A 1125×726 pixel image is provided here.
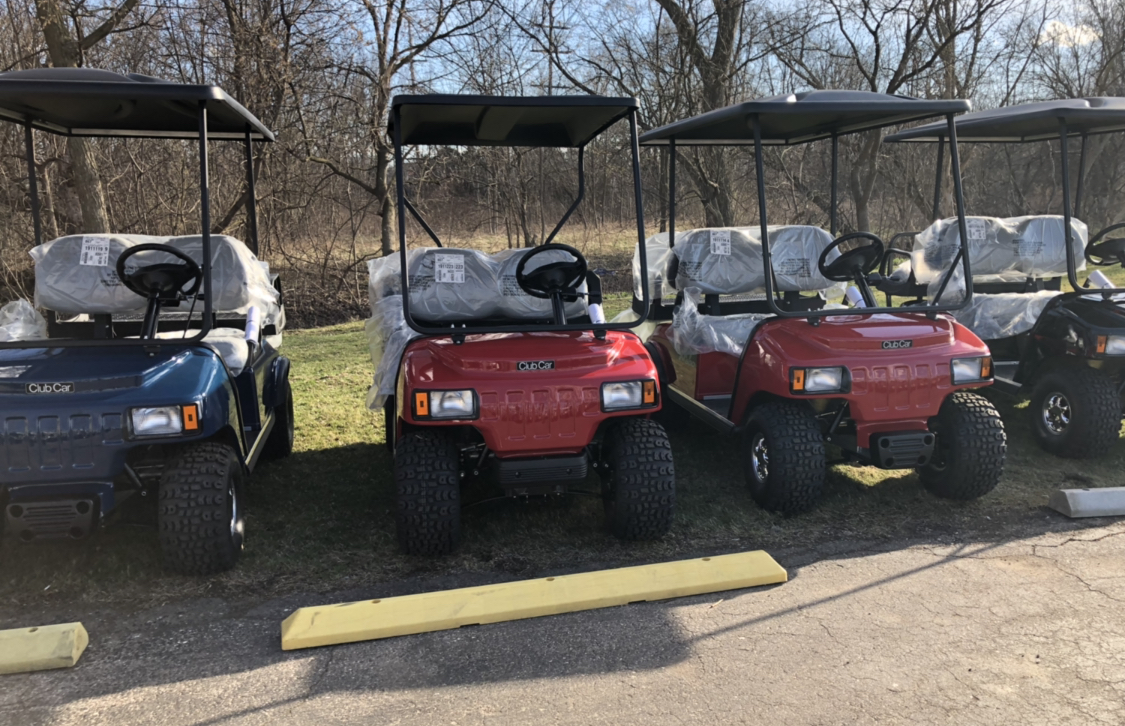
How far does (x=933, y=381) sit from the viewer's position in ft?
13.6

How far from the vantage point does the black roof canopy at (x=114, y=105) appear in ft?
11.3

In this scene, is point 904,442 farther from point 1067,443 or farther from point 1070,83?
point 1070,83

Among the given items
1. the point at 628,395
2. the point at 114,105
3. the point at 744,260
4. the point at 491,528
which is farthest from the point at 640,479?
the point at 114,105

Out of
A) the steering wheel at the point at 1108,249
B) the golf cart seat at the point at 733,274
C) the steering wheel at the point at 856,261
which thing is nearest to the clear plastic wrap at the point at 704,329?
the golf cart seat at the point at 733,274

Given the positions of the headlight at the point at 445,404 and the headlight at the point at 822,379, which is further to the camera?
the headlight at the point at 822,379

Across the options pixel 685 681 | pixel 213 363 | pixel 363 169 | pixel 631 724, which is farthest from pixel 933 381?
pixel 363 169

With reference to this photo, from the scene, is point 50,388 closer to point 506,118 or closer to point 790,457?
point 506,118

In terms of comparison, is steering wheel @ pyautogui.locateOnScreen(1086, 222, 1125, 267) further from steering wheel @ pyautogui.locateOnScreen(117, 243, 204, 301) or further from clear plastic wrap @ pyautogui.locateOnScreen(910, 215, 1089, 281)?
steering wheel @ pyautogui.locateOnScreen(117, 243, 204, 301)

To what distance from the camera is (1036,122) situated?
5723 millimetres

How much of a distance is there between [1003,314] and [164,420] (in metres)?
5.48

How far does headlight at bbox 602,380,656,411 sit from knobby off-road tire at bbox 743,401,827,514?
84cm

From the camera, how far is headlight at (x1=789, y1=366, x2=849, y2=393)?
13.4 feet

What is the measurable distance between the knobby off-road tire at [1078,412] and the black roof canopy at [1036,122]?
166cm

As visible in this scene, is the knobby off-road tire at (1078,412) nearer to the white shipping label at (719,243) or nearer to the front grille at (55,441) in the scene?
the white shipping label at (719,243)
